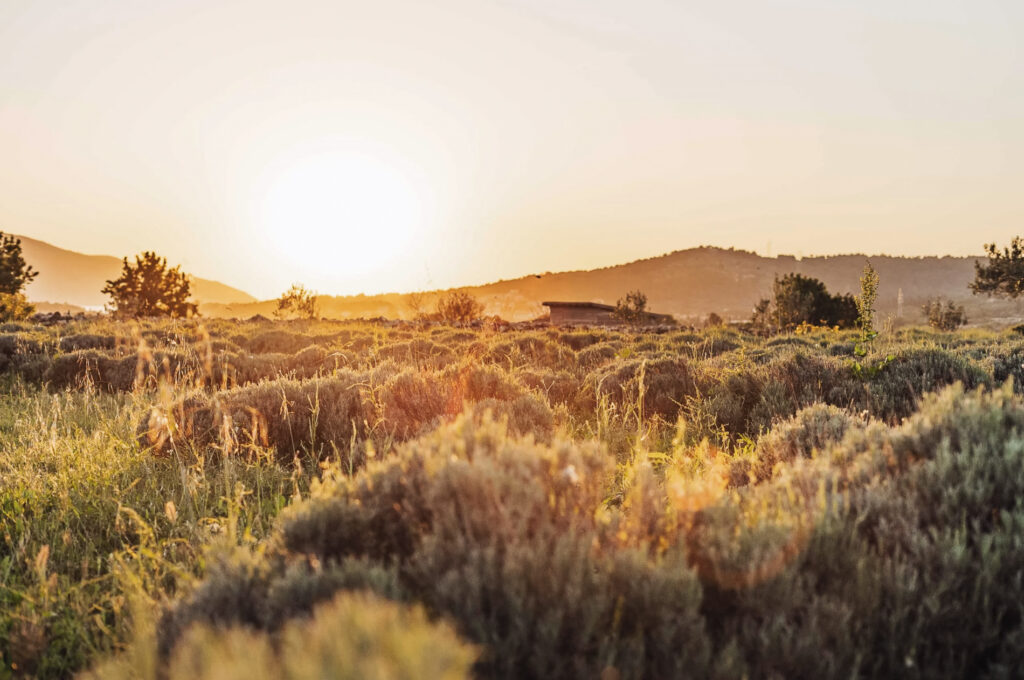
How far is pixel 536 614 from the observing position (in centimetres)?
186

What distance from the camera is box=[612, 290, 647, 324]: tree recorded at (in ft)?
131

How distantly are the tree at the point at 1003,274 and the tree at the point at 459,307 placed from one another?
1546 inches

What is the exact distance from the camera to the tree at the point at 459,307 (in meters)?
33.6

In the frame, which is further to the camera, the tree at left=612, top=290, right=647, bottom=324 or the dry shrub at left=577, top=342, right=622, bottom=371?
the tree at left=612, top=290, right=647, bottom=324

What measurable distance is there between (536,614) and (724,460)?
3052mm

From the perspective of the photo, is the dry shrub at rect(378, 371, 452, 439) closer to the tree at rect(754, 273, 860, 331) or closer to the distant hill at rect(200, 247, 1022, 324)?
the tree at rect(754, 273, 860, 331)

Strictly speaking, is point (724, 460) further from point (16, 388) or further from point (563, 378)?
point (16, 388)

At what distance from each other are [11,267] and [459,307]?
35467mm

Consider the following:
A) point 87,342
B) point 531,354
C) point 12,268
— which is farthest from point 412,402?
point 12,268

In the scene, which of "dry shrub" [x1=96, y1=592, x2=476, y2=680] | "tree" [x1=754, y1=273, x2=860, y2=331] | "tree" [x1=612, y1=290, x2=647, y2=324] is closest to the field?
"dry shrub" [x1=96, y1=592, x2=476, y2=680]

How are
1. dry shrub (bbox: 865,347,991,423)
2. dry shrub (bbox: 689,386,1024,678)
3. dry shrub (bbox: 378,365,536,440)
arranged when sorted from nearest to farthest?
1. dry shrub (bbox: 689,386,1024,678)
2. dry shrub (bbox: 378,365,536,440)
3. dry shrub (bbox: 865,347,991,423)

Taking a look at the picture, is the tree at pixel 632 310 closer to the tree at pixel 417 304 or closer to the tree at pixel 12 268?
the tree at pixel 417 304

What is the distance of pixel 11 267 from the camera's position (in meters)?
42.8

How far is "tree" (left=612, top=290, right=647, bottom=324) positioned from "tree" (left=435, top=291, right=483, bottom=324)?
33.6ft
